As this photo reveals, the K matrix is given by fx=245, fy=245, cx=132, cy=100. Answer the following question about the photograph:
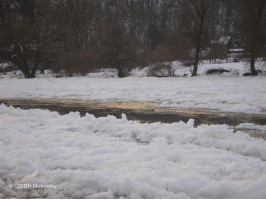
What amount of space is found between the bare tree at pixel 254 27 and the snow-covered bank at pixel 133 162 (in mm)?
18641

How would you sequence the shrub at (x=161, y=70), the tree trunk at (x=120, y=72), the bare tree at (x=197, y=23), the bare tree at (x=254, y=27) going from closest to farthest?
the bare tree at (x=254, y=27)
the bare tree at (x=197, y=23)
the shrub at (x=161, y=70)
the tree trunk at (x=120, y=72)

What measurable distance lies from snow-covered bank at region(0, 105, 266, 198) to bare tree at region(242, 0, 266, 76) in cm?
1864

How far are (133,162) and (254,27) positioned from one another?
21472 mm

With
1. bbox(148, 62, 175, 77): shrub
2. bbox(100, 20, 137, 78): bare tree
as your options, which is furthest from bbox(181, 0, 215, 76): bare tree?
bbox(100, 20, 137, 78): bare tree

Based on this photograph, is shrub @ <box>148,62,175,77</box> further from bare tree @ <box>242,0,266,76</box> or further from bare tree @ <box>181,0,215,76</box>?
bare tree @ <box>242,0,266,76</box>

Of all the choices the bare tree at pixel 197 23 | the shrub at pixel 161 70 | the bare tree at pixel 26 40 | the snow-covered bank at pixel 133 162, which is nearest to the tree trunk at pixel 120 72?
the shrub at pixel 161 70

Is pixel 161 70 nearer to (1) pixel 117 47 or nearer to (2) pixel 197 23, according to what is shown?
(1) pixel 117 47

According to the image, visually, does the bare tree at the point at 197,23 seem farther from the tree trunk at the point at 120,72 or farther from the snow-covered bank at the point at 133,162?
the snow-covered bank at the point at 133,162

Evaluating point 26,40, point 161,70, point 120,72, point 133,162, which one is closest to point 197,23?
point 161,70

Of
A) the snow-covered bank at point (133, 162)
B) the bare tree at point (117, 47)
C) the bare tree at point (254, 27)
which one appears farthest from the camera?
the bare tree at point (117, 47)

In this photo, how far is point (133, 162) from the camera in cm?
354

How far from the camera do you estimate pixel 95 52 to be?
25359 millimetres

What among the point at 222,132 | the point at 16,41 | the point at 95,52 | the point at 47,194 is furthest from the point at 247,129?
the point at 16,41

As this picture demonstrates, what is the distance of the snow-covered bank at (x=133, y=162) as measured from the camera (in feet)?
9.45
